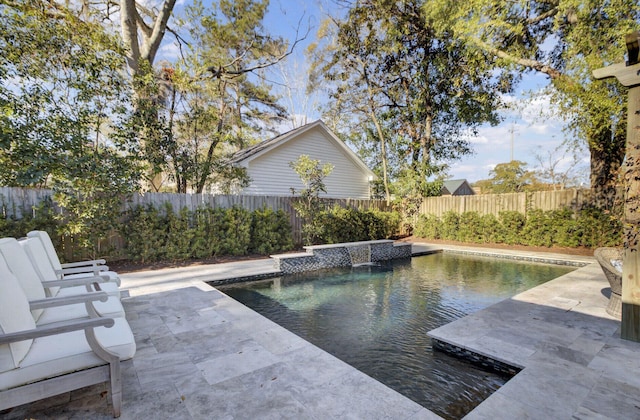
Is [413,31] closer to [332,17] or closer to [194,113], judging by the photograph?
[332,17]

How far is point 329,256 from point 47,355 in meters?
6.33

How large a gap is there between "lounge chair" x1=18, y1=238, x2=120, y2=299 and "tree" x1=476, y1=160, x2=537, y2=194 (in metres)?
30.0

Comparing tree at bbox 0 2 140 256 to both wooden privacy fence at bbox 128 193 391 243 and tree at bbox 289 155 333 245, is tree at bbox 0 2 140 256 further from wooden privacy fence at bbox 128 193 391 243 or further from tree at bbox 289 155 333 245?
tree at bbox 289 155 333 245

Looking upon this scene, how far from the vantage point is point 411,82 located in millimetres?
15672

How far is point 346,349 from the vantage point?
3.28 m

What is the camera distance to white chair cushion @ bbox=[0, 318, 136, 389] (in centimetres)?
156

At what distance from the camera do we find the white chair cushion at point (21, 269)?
2.16 meters

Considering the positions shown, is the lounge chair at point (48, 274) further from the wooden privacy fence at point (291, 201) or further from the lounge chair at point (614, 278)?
the lounge chair at point (614, 278)

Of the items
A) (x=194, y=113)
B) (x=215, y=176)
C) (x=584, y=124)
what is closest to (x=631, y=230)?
(x=584, y=124)

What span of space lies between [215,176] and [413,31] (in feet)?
39.6

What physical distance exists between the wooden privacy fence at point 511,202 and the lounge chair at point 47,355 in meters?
12.3

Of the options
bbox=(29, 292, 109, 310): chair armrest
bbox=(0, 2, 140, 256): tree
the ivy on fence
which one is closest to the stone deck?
bbox=(29, 292, 109, 310): chair armrest

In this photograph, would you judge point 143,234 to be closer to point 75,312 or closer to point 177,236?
point 177,236

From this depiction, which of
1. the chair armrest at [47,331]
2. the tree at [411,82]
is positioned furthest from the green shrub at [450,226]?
the chair armrest at [47,331]
